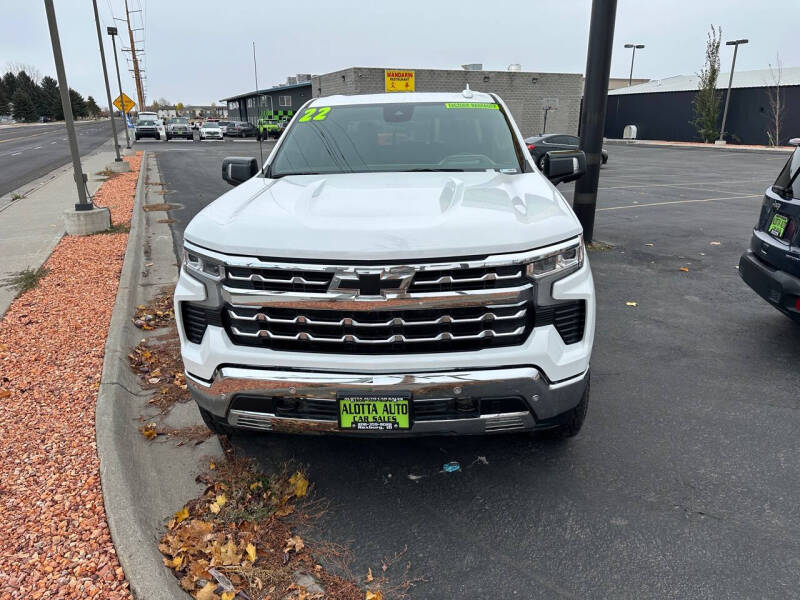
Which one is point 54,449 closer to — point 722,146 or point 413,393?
point 413,393

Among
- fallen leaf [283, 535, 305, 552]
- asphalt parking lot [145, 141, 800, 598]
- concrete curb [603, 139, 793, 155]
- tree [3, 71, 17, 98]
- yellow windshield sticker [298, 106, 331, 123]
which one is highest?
tree [3, 71, 17, 98]

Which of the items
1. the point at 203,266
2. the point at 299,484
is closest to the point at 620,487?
the point at 299,484

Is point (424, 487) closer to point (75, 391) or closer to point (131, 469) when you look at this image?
point (131, 469)

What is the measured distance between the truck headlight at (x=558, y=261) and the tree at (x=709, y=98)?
39244 millimetres

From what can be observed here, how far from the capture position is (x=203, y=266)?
110 inches

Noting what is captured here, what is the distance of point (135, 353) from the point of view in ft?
14.8

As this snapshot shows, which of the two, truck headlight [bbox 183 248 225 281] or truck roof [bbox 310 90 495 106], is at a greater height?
truck roof [bbox 310 90 495 106]

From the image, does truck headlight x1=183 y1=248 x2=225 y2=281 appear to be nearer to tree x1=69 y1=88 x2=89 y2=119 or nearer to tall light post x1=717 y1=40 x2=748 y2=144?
tall light post x1=717 y1=40 x2=748 y2=144

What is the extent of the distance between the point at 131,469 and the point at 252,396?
3.15 feet

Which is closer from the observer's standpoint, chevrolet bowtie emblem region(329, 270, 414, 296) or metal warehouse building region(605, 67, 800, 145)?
chevrolet bowtie emblem region(329, 270, 414, 296)

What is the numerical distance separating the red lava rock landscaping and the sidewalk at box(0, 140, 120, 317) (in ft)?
2.31

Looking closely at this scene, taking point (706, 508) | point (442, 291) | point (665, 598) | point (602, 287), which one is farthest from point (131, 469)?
point (602, 287)

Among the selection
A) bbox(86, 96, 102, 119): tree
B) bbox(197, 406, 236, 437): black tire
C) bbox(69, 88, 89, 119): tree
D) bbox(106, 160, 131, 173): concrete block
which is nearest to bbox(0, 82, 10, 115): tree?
bbox(69, 88, 89, 119): tree

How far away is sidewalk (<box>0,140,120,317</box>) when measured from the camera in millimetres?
7098
